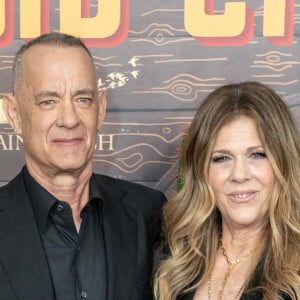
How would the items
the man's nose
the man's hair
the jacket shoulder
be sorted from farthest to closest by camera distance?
1. the jacket shoulder
2. the man's hair
3. the man's nose

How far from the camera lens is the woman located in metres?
1.75

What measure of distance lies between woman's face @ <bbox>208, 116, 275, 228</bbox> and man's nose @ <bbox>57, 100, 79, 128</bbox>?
15.9 inches

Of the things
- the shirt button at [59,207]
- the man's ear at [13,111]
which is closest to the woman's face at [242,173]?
the shirt button at [59,207]

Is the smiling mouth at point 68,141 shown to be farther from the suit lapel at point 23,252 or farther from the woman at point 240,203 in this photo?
the woman at point 240,203

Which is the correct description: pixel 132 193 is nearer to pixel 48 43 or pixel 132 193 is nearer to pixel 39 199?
pixel 39 199

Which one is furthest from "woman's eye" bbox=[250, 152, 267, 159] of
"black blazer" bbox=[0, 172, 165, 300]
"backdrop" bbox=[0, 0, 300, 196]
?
"backdrop" bbox=[0, 0, 300, 196]

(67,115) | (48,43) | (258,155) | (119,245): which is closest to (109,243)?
(119,245)

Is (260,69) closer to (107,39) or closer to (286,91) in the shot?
(286,91)

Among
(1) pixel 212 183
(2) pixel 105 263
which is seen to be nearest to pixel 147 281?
(2) pixel 105 263

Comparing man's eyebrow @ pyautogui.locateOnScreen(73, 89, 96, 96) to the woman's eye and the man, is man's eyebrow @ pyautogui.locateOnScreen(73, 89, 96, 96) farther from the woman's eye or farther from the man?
the woman's eye

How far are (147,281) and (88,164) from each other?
1.29 ft

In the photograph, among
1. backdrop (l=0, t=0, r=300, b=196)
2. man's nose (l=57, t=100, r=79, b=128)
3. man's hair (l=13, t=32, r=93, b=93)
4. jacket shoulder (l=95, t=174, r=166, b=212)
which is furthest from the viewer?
backdrop (l=0, t=0, r=300, b=196)

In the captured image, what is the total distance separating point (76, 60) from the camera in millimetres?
1889

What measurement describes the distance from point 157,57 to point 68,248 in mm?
928
